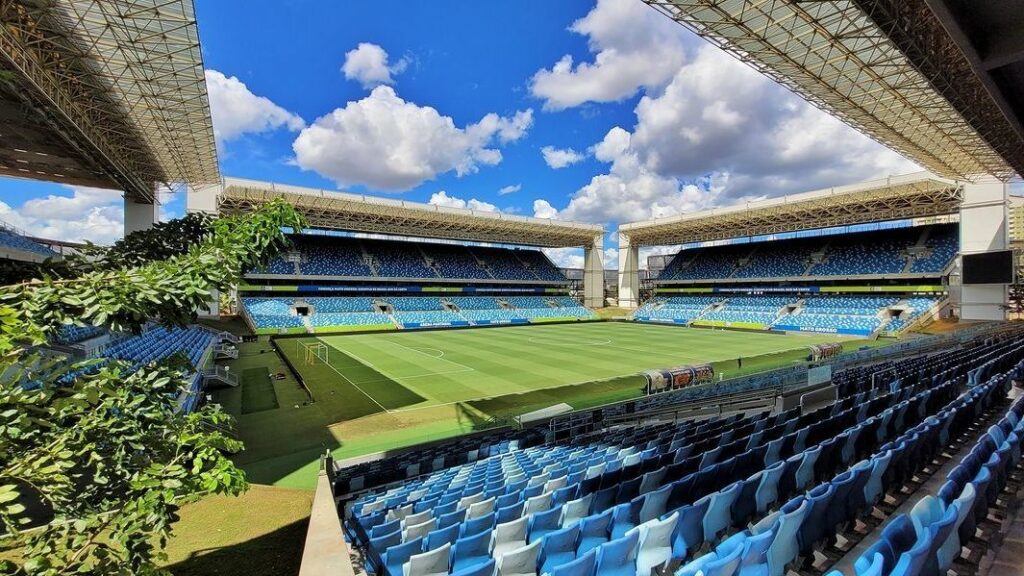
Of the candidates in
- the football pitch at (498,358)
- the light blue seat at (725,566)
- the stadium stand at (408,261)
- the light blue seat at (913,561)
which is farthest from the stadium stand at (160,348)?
the stadium stand at (408,261)

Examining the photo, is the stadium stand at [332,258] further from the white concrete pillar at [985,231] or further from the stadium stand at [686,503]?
the white concrete pillar at [985,231]

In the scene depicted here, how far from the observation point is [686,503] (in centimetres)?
541

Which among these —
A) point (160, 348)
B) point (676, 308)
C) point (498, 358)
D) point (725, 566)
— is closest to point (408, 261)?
point (498, 358)

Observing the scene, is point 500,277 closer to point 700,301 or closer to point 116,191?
point 700,301

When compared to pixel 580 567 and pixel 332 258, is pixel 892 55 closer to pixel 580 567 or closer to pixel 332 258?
pixel 580 567

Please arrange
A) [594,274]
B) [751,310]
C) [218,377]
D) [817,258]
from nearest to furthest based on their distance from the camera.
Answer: [218,377], [751,310], [817,258], [594,274]

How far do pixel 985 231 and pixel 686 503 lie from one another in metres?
45.7

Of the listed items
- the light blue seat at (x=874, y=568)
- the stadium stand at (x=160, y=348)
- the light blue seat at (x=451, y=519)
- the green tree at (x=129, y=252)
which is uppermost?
the green tree at (x=129, y=252)

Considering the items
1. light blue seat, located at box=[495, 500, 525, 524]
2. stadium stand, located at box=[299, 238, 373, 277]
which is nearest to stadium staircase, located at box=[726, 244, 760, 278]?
stadium stand, located at box=[299, 238, 373, 277]

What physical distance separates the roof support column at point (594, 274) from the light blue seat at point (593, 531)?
63304 mm

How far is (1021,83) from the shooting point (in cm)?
1413

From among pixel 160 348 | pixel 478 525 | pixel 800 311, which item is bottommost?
pixel 800 311

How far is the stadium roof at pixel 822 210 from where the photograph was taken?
37.3 m

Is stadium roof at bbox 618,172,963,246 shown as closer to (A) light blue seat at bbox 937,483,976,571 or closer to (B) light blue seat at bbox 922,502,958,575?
(A) light blue seat at bbox 937,483,976,571
